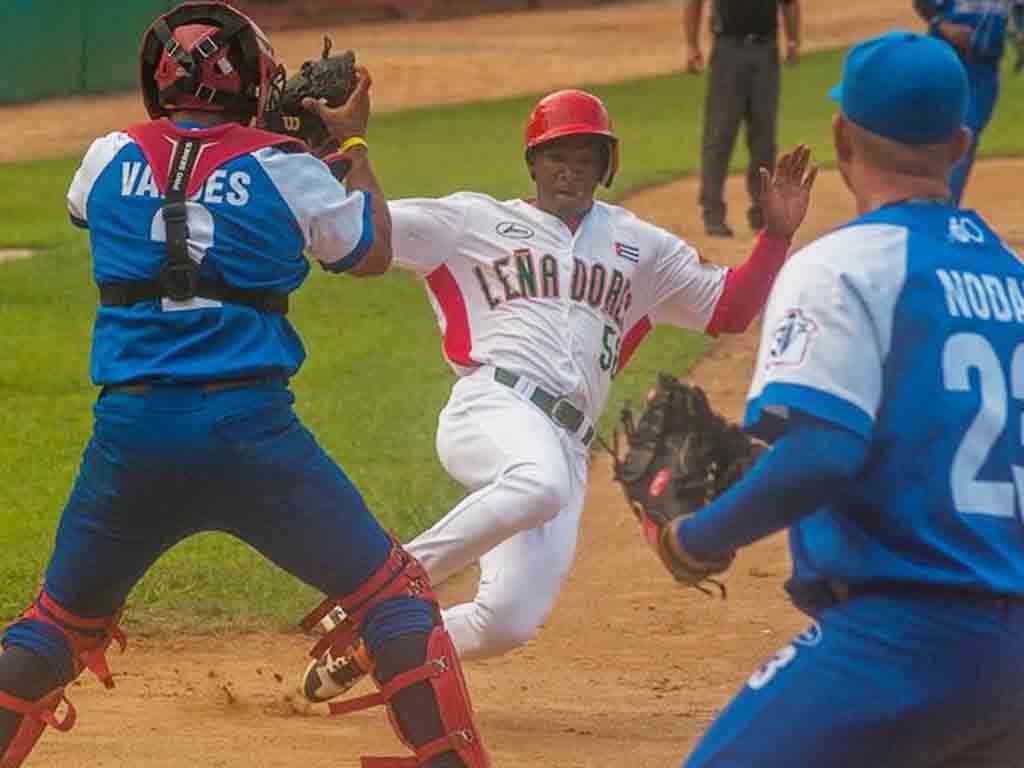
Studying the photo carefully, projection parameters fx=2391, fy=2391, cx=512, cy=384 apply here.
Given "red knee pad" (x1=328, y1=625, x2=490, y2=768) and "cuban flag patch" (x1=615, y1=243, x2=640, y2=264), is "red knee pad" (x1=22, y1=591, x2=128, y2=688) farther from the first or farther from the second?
"cuban flag patch" (x1=615, y1=243, x2=640, y2=264)

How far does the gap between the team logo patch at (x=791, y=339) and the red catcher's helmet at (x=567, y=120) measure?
338cm

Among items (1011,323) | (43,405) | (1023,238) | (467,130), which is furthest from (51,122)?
(1011,323)

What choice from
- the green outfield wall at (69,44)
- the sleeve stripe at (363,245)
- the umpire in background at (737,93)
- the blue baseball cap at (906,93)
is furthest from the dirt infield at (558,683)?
the green outfield wall at (69,44)

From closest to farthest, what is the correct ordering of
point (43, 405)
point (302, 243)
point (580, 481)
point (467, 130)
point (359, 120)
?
point (302, 243), point (359, 120), point (580, 481), point (43, 405), point (467, 130)

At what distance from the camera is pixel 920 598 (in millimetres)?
4207

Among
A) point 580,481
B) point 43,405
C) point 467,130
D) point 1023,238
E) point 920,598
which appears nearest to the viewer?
point 920,598

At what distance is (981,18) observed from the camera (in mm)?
14117

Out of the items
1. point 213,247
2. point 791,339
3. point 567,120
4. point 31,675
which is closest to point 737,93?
point 567,120

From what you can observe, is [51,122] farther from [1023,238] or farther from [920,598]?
[920,598]

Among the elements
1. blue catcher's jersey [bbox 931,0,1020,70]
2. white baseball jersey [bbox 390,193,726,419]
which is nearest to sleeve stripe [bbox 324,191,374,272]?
white baseball jersey [bbox 390,193,726,419]

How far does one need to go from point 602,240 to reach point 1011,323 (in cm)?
337

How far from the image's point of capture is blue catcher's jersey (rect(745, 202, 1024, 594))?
4.20 metres

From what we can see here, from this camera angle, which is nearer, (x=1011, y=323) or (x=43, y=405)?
(x=1011, y=323)

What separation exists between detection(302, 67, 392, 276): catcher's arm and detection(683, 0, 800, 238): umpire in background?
448 inches
